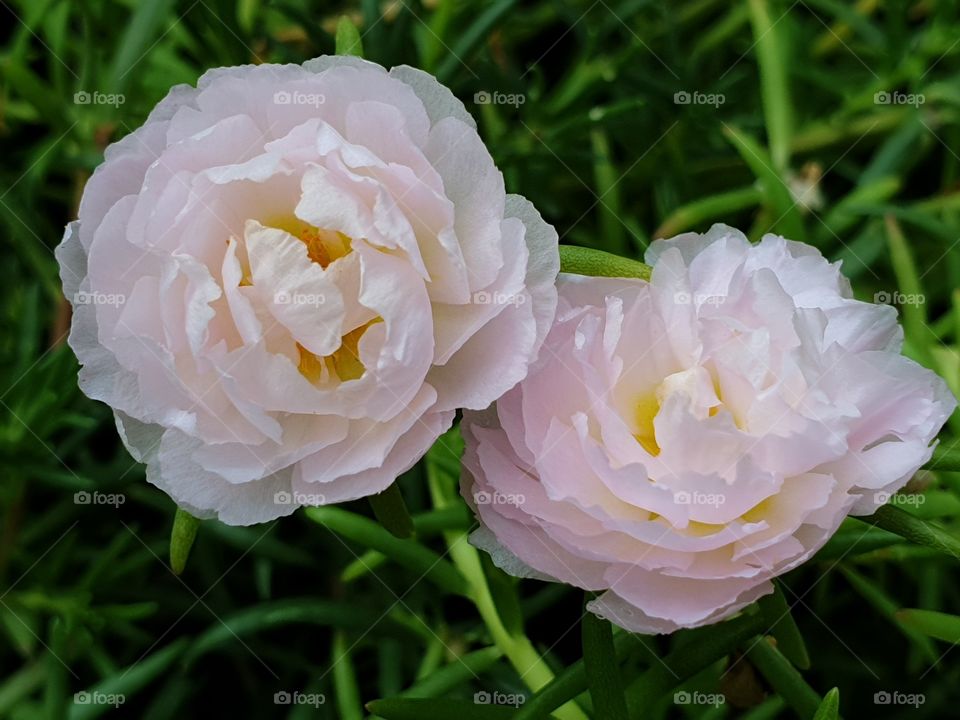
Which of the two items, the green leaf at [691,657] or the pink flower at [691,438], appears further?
the green leaf at [691,657]

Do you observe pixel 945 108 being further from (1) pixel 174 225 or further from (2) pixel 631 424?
(1) pixel 174 225

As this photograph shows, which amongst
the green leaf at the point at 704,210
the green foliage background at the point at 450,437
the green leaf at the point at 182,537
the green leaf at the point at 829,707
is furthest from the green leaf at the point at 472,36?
the green leaf at the point at 829,707

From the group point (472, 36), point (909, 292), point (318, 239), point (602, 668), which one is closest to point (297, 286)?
point (318, 239)

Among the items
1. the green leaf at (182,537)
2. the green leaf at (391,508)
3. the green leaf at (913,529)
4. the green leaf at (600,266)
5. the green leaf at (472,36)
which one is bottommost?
the green leaf at (182,537)

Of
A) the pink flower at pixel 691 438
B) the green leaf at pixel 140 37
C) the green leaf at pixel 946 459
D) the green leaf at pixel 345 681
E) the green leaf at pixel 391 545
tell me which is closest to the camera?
the pink flower at pixel 691 438

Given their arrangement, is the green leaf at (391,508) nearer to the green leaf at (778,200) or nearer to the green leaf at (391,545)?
the green leaf at (391,545)

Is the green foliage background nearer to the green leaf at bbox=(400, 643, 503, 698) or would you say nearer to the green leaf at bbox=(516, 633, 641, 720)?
the green leaf at bbox=(400, 643, 503, 698)

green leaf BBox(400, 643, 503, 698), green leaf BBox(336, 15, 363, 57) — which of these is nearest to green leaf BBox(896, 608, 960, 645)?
green leaf BBox(400, 643, 503, 698)
